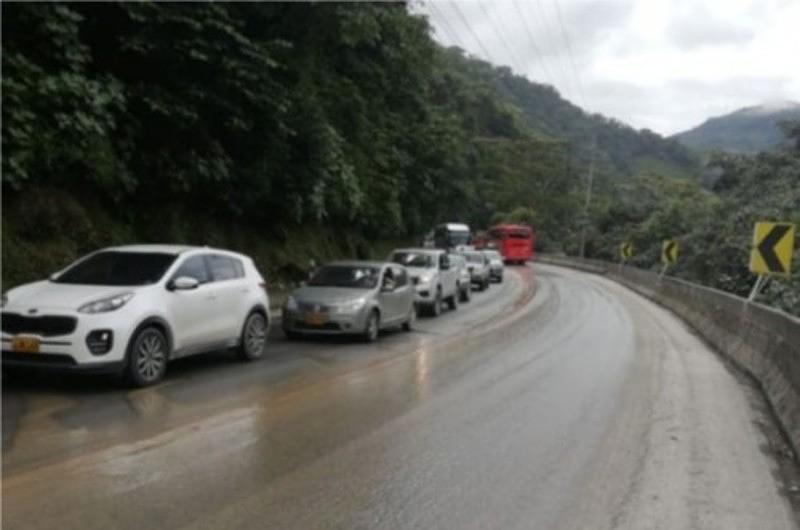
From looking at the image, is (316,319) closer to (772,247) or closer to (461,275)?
(772,247)

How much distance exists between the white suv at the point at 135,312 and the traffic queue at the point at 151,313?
0.01 metres

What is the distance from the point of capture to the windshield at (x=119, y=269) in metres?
10.4

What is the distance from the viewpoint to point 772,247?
14602 millimetres

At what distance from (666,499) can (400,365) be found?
6642mm

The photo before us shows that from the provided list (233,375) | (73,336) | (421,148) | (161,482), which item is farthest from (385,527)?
(421,148)

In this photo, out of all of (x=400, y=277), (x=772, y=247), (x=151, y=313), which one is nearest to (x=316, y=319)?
(x=400, y=277)

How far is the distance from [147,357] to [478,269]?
25217mm

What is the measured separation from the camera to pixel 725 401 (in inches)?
425

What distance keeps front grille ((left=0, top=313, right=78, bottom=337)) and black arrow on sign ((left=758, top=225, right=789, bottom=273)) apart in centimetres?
1148

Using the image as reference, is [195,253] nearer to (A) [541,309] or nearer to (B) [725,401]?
(B) [725,401]

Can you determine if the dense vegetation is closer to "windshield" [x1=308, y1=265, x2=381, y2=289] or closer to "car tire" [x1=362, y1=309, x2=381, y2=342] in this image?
"windshield" [x1=308, y1=265, x2=381, y2=289]

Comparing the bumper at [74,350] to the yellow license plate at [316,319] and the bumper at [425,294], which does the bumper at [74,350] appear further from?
the bumper at [425,294]

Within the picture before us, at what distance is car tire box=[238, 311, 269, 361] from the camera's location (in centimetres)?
1231

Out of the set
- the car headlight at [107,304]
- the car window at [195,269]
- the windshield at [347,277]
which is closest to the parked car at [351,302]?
the windshield at [347,277]
